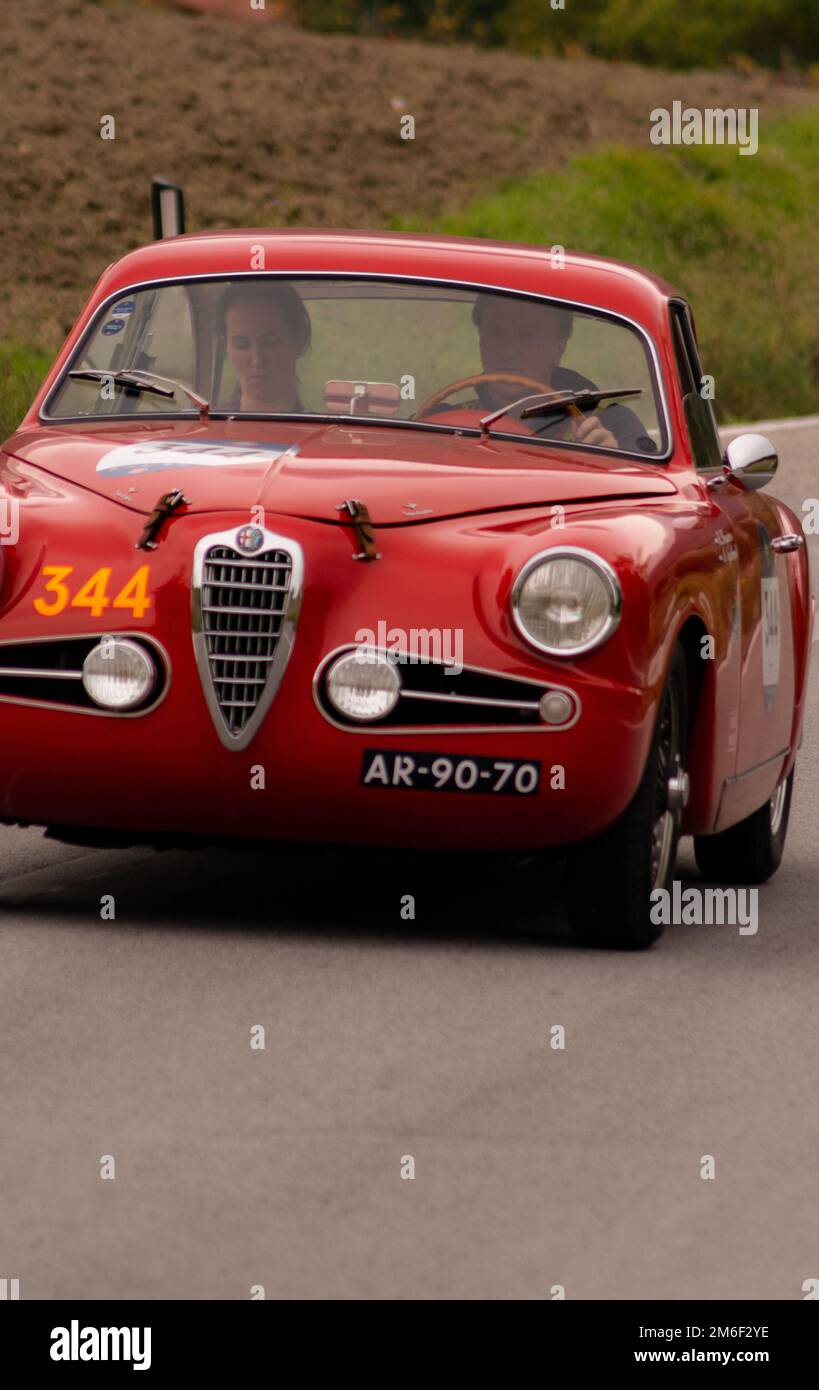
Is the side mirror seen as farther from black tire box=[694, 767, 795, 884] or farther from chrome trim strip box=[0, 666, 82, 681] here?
chrome trim strip box=[0, 666, 82, 681]

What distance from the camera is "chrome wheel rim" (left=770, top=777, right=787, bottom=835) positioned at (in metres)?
8.48

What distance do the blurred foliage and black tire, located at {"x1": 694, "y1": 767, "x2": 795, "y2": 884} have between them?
63.5m

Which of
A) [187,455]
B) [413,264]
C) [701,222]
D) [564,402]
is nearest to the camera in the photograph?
[187,455]

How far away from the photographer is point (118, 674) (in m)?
6.59

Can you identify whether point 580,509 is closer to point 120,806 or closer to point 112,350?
point 120,806

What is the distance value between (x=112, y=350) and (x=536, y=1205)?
4.01m

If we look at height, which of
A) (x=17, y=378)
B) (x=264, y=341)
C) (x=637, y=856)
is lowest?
(x=637, y=856)

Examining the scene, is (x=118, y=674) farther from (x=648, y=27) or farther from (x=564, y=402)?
(x=648, y=27)

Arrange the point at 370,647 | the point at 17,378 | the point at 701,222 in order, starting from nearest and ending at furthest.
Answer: the point at 370,647 < the point at 17,378 < the point at 701,222

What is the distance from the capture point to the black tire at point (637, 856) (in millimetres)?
6734

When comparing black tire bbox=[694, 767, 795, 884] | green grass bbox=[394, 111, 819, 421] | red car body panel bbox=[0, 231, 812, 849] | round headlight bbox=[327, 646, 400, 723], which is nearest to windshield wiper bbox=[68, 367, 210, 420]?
red car body panel bbox=[0, 231, 812, 849]

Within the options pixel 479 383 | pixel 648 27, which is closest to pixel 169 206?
pixel 479 383

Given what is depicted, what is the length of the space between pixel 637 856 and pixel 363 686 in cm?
82

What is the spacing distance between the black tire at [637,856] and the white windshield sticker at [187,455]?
1121mm
